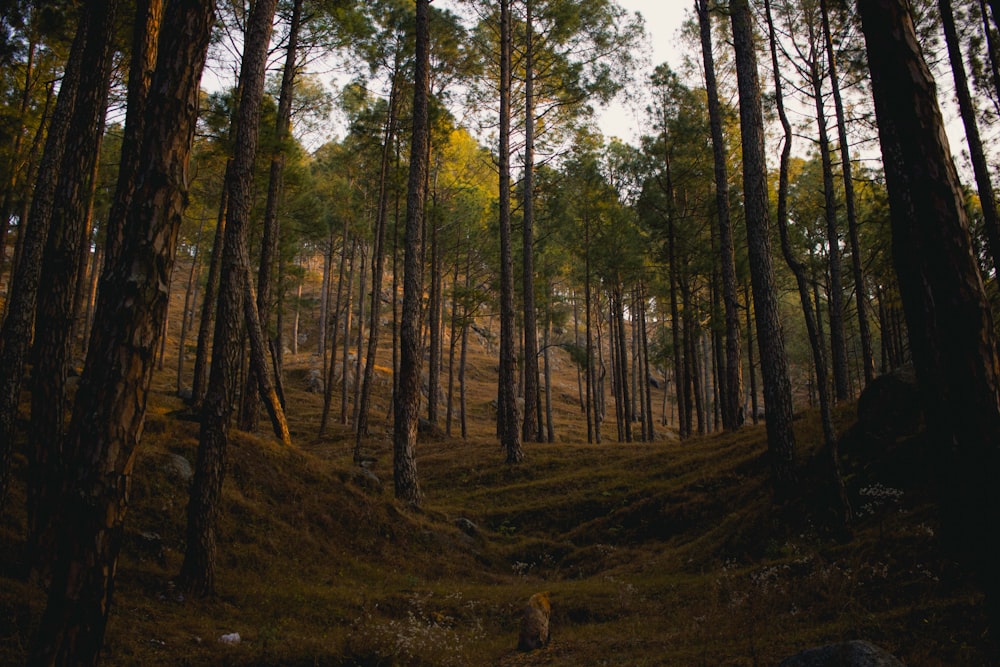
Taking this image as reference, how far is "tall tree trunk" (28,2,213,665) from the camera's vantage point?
3.69 m

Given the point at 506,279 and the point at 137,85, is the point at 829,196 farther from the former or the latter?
the point at 137,85

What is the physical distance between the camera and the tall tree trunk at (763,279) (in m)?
10.5

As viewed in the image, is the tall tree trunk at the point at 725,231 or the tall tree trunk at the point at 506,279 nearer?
the tall tree trunk at the point at 725,231

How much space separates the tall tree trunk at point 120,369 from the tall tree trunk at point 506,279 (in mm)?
13472

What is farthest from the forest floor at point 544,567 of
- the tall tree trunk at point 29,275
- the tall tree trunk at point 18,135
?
the tall tree trunk at point 18,135

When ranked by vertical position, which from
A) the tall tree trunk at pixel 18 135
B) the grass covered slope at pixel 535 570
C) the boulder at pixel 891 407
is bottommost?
the grass covered slope at pixel 535 570

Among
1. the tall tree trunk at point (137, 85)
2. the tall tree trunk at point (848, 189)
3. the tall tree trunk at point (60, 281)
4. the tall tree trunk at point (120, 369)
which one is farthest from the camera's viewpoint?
the tall tree trunk at point (848, 189)

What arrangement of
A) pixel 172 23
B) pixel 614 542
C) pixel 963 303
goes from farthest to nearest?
pixel 614 542, pixel 172 23, pixel 963 303

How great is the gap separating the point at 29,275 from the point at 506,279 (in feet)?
42.1

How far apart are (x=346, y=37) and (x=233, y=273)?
11829 mm

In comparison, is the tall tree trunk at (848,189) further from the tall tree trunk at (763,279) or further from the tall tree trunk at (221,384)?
the tall tree trunk at (221,384)

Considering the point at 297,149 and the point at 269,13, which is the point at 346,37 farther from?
the point at 269,13

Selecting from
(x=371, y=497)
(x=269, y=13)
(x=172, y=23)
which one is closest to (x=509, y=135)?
(x=269, y=13)

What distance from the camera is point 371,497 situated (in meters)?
12.0
